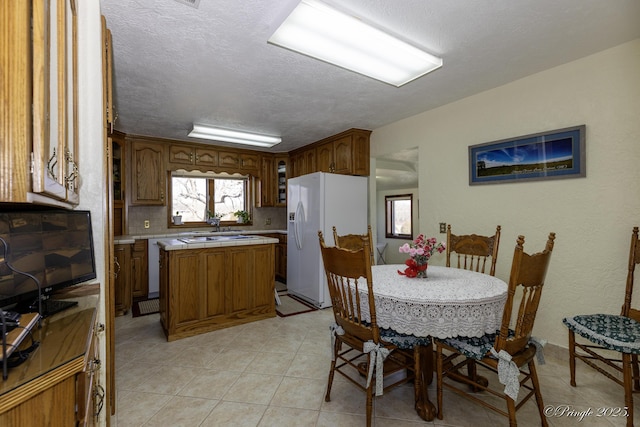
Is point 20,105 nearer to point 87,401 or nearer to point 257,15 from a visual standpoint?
point 87,401

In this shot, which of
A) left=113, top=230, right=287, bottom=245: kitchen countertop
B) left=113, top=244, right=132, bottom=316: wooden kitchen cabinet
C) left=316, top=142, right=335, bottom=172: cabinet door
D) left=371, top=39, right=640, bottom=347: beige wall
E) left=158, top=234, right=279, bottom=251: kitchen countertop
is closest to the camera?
left=371, top=39, right=640, bottom=347: beige wall

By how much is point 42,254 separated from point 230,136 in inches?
→ 119

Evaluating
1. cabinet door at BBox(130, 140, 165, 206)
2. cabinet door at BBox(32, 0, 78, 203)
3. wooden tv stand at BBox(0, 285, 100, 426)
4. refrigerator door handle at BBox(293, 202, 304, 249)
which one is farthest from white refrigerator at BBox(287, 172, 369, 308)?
wooden tv stand at BBox(0, 285, 100, 426)

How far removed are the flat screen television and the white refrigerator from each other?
2535 millimetres

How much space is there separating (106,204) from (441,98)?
2.96m

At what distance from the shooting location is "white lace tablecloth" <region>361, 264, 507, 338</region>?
1525 millimetres

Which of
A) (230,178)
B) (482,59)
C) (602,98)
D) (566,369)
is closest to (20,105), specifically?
(482,59)

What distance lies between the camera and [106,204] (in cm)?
165

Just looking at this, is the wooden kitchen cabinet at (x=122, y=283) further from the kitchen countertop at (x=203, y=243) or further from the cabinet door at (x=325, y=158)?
the cabinet door at (x=325, y=158)

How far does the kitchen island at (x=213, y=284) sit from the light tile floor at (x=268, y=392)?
234mm

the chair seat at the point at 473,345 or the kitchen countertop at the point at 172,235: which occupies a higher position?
the kitchen countertop at the point at 172,235

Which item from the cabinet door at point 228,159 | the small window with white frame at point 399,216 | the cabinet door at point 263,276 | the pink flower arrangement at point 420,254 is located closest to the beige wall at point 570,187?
the pink flower arrangement at point 420,254

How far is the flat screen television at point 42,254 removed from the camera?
108 centimetres

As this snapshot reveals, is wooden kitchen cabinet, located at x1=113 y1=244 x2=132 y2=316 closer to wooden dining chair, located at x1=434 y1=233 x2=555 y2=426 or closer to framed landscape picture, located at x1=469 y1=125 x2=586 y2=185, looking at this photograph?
wooden dining chair, located at x1=434 y1=233 x2=555 y2=426
